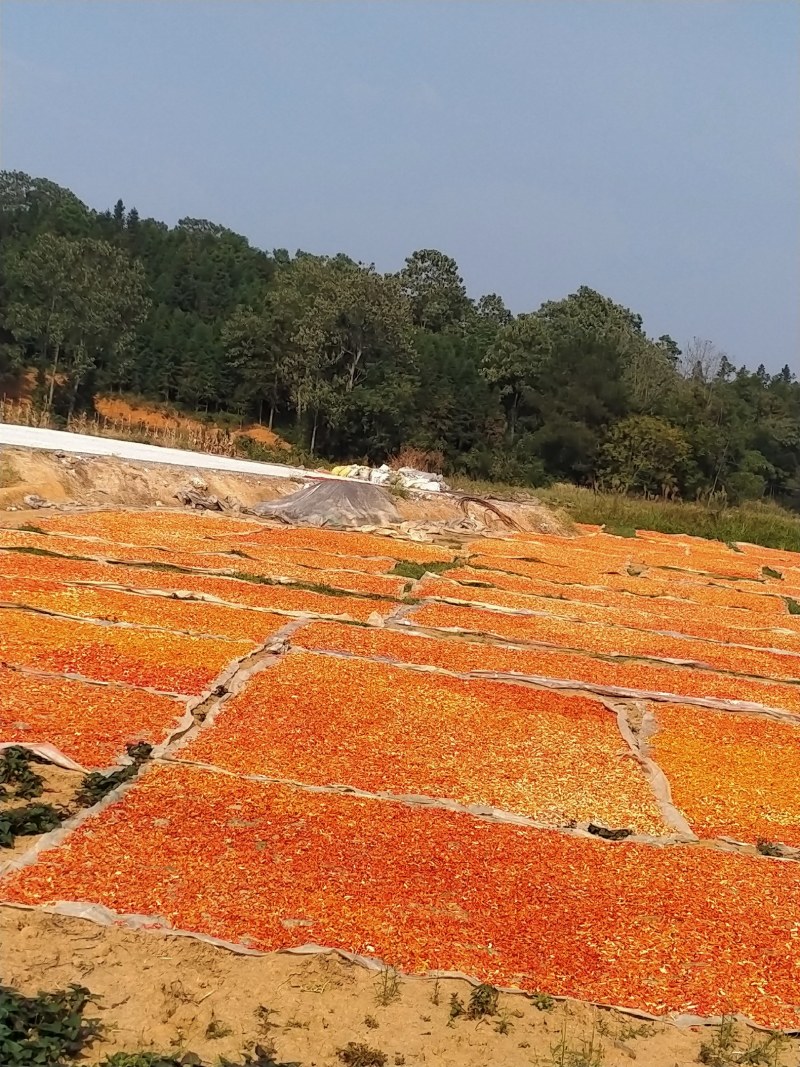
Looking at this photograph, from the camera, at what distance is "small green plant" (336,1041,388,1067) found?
11.7 ft

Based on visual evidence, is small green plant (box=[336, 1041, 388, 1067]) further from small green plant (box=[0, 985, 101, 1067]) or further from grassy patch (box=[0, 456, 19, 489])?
grassy patch (box=[0, 456, 19, 489])

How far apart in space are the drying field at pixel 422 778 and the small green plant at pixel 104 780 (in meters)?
0.14

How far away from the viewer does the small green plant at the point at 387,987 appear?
3.87 metres

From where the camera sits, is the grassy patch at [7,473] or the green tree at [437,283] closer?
the grassy patch at [7,473]

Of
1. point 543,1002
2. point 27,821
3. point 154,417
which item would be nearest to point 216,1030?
point 543,1002

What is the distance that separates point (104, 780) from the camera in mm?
5598

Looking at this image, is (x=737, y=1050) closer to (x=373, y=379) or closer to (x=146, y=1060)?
(x=146, y=1060)

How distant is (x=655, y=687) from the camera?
959 centimetres

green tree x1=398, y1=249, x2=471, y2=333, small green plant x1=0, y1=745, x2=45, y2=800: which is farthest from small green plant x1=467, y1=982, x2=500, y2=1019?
green tree x1=398, y1=249, x2=471, y2=333

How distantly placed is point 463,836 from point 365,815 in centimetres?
61

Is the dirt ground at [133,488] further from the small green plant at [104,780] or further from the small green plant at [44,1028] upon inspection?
the small green plant at [44,1028]

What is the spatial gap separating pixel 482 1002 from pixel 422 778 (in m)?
2.51

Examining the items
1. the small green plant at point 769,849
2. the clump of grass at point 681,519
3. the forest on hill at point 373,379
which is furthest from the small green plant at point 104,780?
the forest on hill at point 373,379

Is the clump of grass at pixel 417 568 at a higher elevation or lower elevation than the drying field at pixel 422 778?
higher
